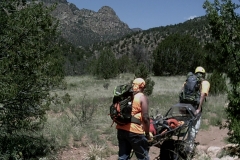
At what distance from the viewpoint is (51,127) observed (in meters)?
10.1

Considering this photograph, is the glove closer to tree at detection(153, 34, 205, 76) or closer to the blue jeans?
the blue jeans

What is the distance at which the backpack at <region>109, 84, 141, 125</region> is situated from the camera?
5.32 meters

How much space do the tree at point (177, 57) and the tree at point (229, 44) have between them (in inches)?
1399

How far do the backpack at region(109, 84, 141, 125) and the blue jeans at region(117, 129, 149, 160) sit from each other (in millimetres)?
202

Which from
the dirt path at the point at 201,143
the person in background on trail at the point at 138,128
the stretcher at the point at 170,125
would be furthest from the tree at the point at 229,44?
the dirt path at the point at 201,143

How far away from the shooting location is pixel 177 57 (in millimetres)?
39875

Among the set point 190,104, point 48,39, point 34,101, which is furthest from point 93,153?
point 48,39

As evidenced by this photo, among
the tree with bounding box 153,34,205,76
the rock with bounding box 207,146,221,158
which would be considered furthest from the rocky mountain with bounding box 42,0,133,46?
the rock with bounding box 207,146,221,158

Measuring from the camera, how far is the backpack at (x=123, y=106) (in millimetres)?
5320

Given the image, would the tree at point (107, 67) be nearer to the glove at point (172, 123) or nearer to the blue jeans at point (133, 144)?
the glove at point (172, 123)

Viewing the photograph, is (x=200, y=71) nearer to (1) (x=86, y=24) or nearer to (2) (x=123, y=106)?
(2) (x=123, y=106)

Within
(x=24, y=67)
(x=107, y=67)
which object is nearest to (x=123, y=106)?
(x=24, y=67)

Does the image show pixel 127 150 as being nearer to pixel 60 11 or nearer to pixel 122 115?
pixel 122 115

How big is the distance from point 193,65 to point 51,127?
104ft
